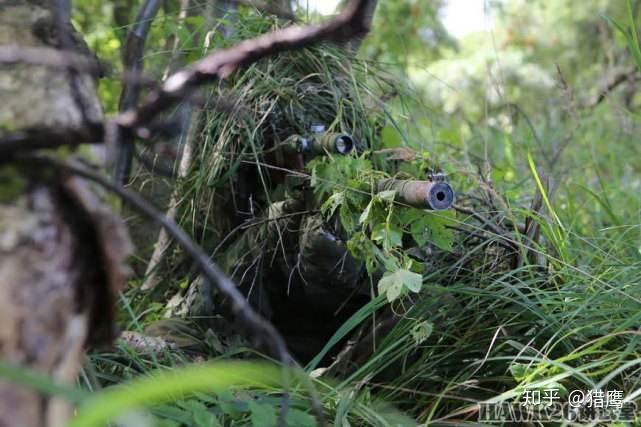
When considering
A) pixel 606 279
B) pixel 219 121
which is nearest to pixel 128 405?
pixel 606 279

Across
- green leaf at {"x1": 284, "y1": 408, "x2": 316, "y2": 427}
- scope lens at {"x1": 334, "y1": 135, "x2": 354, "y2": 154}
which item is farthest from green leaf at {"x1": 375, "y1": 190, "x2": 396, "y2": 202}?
green leaf at {"x1": 284, "y1": 408, "x2": 316, "y2": 427}

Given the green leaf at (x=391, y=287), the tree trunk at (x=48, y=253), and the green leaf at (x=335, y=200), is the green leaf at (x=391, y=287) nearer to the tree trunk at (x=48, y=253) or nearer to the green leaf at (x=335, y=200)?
the green leaf at (x=335, y=200)

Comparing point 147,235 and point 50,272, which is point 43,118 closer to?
point 50,272

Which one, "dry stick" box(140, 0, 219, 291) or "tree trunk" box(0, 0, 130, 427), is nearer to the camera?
"tree trunk" box(0, 0, 130, 427)

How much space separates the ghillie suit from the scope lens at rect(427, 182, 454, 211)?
0.22 m

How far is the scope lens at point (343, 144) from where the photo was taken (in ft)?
5.71

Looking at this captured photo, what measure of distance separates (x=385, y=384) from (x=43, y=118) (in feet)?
3.48

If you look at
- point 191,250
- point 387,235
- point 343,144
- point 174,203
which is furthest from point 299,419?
point 174,203

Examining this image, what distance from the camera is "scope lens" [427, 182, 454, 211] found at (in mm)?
1407

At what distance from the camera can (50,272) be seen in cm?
69

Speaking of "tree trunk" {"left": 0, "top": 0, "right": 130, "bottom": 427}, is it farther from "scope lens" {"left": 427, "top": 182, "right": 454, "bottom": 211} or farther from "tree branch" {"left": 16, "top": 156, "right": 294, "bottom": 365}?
"scope lens" {"left": 427, "top": 182, "right": 454, "bottom": 211}

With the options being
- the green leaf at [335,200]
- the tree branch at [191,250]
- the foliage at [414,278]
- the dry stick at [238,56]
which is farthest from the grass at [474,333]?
the dry stick at [238,56]

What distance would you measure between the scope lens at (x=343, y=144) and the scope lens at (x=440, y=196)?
384mm

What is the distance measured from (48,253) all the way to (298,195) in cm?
124
